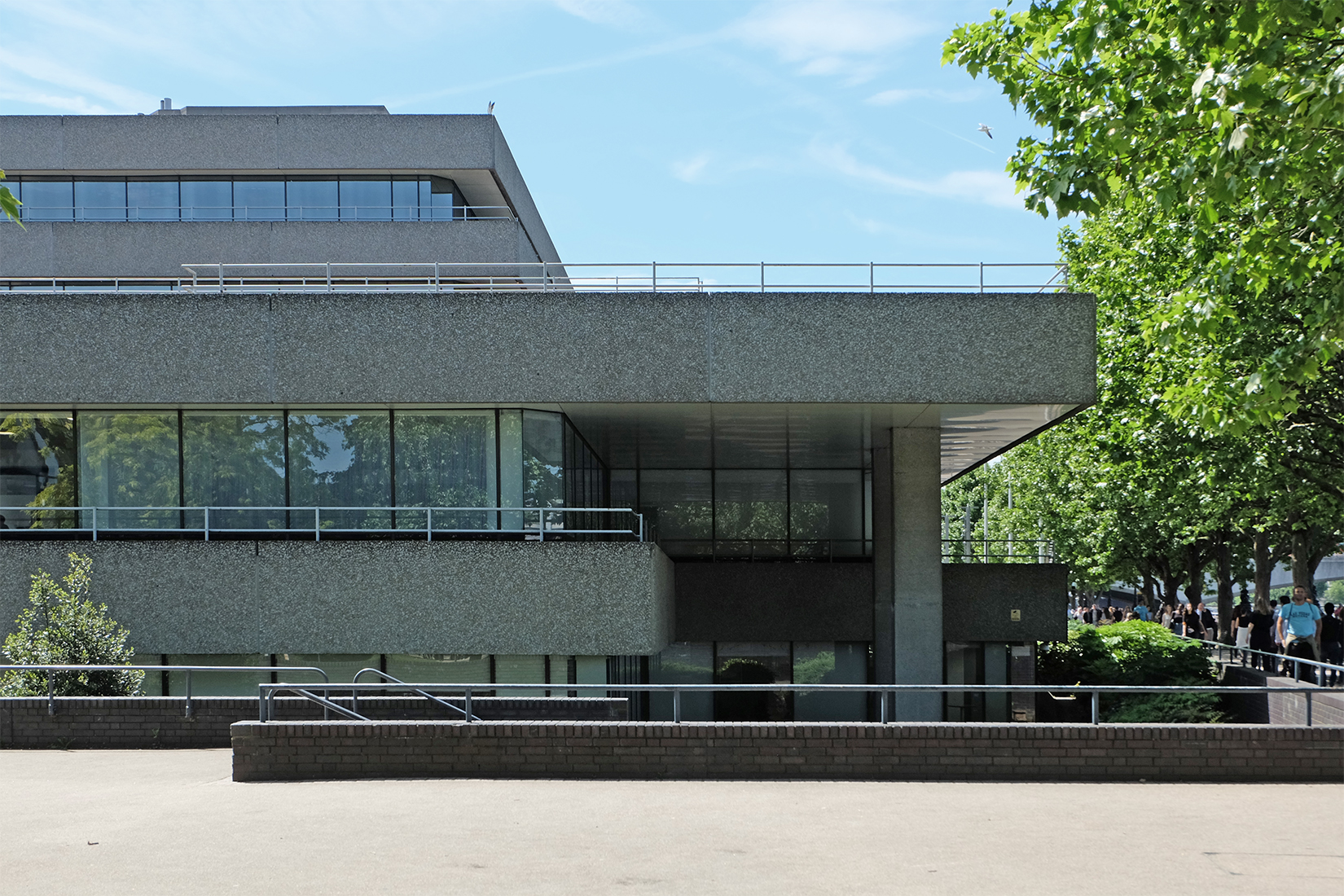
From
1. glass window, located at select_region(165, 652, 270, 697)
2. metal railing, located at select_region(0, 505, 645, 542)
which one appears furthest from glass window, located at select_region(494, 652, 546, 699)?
glass window, located at select_region(165, 652, 270, 697)

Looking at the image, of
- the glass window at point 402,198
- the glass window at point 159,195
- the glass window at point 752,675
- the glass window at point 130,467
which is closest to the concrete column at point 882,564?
the glass window at point 752,675

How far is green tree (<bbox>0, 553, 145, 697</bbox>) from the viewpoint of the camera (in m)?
14.9

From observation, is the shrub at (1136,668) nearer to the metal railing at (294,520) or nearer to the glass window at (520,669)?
the metal railing at (294,520)

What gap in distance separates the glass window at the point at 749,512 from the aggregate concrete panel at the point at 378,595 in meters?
9.27

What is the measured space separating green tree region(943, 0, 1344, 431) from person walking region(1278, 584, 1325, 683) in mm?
6578

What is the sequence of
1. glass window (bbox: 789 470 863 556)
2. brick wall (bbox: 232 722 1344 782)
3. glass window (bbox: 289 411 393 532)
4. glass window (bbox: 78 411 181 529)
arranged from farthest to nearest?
glass window (bbox: 789 470 863 556) → glass window (bbox: 78 411 181 529) → glass window (bbox: 289 411 393 532) → brick wall (bbox: 232 722 1344 782)

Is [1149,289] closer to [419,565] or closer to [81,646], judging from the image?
[419,565]

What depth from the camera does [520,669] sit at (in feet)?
53.2

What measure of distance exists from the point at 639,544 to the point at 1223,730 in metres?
7.02

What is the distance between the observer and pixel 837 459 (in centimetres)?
2414

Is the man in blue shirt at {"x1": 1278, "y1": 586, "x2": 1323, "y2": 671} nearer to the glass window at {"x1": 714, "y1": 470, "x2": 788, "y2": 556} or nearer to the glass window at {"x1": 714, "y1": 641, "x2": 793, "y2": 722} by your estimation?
the glass window at {"x1": 714, "y1": 641, "x2": 793, "y2": 722}

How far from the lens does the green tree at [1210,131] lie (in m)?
8.53

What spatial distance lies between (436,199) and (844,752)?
28.2m

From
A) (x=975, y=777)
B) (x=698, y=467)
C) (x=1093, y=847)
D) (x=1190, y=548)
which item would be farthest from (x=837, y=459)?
(x=1190, y=548)
